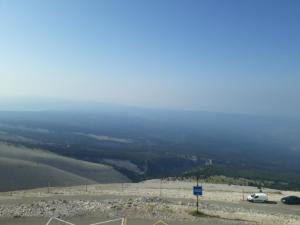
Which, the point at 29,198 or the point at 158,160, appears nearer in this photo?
the point at 29,198

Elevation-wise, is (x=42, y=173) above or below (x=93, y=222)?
below

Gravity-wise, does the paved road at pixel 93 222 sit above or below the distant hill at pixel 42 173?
above

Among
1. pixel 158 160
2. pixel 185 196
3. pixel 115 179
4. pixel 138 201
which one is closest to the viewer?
pixel 138 201

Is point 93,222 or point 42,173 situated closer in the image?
point 93,222

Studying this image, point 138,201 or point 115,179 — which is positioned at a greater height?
point 138,201

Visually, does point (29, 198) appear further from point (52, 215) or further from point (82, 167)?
point (82, 167)

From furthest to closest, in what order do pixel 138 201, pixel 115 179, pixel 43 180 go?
pixel 115 179
pixel 43 180
pixel 138 201

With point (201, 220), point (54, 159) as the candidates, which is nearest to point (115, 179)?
point (54, 159)
